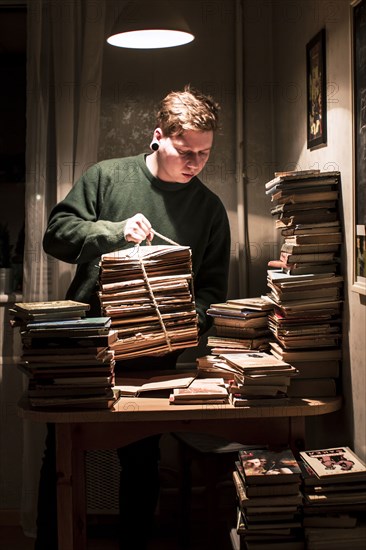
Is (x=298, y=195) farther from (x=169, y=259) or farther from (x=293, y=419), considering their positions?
(x=293, y=419)

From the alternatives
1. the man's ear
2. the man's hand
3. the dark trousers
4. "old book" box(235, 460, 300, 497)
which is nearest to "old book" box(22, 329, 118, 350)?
the man's hand

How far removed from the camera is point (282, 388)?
9.21ft

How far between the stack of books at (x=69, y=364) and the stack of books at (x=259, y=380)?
41 centimetres

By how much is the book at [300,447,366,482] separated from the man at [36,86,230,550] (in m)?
0.82

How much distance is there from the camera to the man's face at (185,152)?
3174 millimetres

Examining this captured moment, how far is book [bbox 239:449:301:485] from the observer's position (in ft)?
8.14

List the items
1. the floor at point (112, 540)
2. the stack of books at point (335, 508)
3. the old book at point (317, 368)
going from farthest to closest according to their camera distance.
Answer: the floor at point (112, 540), the old book at point (317, 368), the stack of books at point (335, 508)

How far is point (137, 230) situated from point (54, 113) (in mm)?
1171

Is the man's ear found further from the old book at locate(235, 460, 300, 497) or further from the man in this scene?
the old book at locate(235, 460, 300, 497)

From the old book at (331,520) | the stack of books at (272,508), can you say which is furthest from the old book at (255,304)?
the old book at (331,520)

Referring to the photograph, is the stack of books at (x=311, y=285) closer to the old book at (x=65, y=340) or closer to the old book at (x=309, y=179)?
the old book at (x=309, y=179)

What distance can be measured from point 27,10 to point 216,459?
220cm

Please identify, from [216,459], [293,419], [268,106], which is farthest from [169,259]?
[268,106]

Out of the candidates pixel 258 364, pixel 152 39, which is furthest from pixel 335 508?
pixel 152 39
